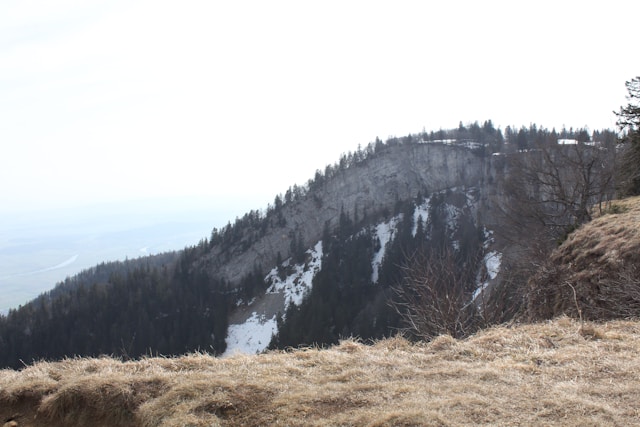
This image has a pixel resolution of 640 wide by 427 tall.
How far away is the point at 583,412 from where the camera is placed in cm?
399

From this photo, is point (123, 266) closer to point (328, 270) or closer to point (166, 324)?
point (166, 324)

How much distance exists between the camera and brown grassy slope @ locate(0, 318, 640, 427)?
13.8 feet

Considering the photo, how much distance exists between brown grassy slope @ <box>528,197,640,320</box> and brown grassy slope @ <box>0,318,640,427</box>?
1494 mm

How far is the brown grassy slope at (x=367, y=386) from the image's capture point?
420 centimetres

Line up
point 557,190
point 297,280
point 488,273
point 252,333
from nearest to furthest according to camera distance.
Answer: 1. point 488,273
2. point 557,190
3. point 252,333
4. point 297,280

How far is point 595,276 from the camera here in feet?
31.2

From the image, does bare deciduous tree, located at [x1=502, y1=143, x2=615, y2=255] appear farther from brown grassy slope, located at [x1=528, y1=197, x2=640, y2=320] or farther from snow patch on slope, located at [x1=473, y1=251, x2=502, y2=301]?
brown grassy slope, located at [x1=528, y1=197, x2=640, y2=320]

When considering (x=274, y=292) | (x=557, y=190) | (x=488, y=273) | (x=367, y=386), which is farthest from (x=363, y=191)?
(x=367, y=386)

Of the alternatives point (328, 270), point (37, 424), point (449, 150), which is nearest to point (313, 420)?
point (37, 424)

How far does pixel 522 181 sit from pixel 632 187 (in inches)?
265

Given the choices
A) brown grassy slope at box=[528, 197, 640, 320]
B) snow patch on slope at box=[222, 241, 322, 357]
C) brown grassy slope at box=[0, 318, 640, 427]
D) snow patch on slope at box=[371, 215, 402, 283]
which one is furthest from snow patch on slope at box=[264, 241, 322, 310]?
brown grassy slope at box=[0, 318, 640, 427]

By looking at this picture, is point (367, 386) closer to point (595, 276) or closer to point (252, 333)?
point (595, 276)

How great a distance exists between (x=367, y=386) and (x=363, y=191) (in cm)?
10621

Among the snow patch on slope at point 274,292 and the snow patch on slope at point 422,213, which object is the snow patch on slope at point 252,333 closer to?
the snow patch on slope at point 274,292
